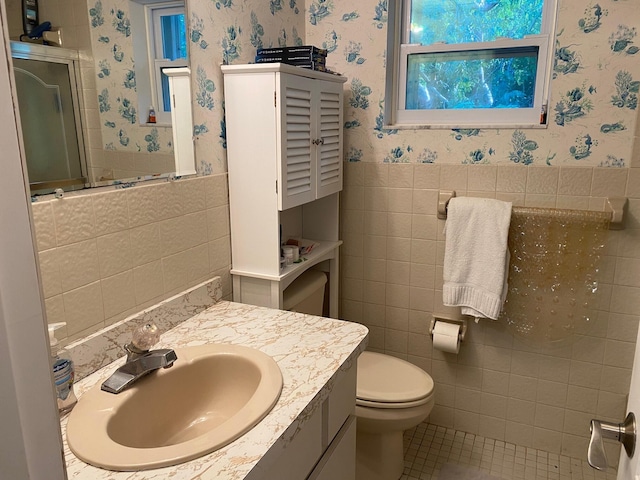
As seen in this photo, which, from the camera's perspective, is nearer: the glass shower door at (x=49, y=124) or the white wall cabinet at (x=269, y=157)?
the glass shower door at (x=49, y=124)

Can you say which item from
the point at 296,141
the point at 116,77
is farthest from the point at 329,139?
the point at 116,77

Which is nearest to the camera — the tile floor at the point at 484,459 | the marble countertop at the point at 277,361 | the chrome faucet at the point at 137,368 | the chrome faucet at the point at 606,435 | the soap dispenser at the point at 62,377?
the chrome faucet at the point at 606,435

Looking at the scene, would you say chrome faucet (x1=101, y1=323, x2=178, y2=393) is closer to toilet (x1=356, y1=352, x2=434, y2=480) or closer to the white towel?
toilet (x1=356, y1=352, x2=434, y2=480)

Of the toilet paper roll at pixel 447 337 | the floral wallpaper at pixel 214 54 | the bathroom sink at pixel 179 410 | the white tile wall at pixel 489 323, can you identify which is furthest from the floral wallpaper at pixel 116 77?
the toilet paper roll at pixel 447 337

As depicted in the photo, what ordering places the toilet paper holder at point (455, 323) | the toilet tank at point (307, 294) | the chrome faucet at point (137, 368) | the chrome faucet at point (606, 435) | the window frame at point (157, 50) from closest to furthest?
1. the chrome faucet at point (606, 435)
2. the chrome faucet at point (137, 368)
3. the window frame at point (157, 50)
4. the toilet tank at point (307, 294)
5. the toilet paper holder at point (455, 323)

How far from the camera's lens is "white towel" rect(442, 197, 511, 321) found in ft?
6.18

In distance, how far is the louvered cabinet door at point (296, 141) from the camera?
1.59m

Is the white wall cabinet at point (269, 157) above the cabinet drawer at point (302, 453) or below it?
above

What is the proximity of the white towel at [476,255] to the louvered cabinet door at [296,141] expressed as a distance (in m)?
0.59

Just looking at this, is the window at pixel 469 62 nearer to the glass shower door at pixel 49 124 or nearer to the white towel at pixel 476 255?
the white towel at pixel 476 255

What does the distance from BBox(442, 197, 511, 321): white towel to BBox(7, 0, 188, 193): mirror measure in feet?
3.63

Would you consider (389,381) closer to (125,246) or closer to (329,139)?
(329,139)

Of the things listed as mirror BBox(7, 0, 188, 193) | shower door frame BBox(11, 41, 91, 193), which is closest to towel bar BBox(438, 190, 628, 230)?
mirror BBox(7, 0, 188, 193)

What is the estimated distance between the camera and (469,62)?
6.75 feet
